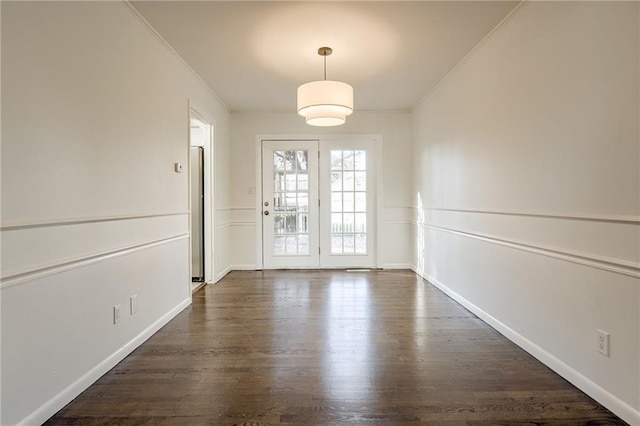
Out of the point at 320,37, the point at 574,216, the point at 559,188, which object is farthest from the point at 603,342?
the point at 320,37

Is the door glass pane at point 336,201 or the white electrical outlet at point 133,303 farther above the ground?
the door glass pane at point 336,201

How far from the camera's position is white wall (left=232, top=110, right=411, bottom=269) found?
5297 millimetres

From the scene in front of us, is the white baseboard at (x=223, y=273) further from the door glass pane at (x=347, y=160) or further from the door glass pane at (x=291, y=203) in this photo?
the door glass pane at (x=347, y=160)

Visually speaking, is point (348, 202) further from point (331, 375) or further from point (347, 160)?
point (331, 375)

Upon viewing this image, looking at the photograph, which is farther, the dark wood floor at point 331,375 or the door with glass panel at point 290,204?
the door with glass panel at point 290,204

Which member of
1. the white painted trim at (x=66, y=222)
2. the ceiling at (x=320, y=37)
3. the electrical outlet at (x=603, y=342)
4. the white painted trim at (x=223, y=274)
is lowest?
the white painted trim at (x=223, y=274)

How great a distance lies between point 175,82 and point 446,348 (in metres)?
3.17

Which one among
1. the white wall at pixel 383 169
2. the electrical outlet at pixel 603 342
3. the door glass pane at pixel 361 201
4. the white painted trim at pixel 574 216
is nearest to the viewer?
the white painted trim at pixel 574 216

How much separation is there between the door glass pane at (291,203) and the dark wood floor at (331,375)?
2.05 meters

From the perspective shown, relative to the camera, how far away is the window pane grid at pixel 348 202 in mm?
5379

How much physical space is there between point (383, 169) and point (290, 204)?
1500mm

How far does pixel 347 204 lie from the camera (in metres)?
5.40

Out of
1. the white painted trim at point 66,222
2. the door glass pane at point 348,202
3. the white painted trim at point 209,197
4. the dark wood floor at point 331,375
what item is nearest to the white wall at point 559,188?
the dark wood floor at point 331,375

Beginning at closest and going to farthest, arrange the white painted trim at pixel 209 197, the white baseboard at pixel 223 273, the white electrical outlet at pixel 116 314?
1. the white electrical outlet at pixel 116 314
2. the white painted trim at pixel 209 197
3. the white baseboard at pixel 223 273
